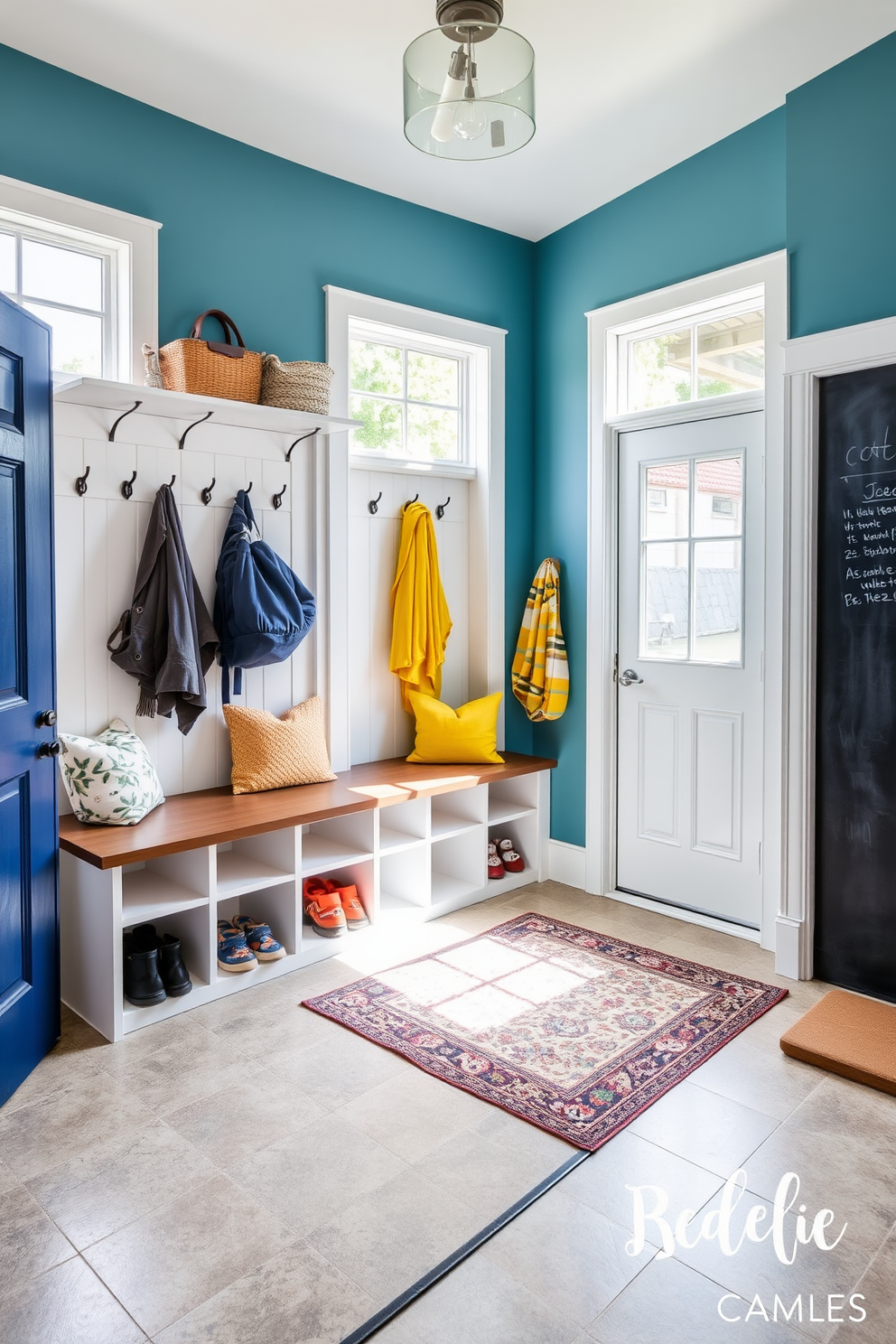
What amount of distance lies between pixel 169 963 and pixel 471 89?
253 centimetres

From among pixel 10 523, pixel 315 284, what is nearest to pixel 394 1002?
pixel 10 523

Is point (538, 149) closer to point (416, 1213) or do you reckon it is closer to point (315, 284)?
point (315, 284)

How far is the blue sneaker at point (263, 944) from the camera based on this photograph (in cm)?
296

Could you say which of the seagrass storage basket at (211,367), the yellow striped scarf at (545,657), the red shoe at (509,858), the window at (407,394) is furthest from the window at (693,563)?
the seagrass storage basket at (211,367)

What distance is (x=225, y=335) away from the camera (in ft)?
10.3

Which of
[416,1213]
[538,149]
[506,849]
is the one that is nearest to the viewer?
[416,1213]

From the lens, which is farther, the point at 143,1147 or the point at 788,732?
the point at 788,732

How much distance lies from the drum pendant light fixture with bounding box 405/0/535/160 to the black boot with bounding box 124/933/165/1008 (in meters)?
2.39

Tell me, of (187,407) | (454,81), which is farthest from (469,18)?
(187,407)

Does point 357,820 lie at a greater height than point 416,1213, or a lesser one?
greater

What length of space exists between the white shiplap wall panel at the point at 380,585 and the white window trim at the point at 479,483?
7 centimetres

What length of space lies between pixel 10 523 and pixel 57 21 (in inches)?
58.0

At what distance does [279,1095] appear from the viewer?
2.28 metres

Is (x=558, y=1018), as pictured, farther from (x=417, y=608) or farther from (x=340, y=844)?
(x=417, y=608)
